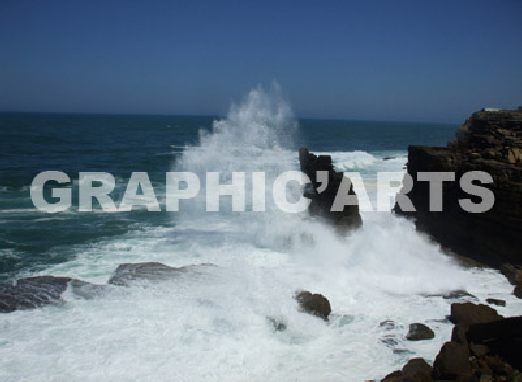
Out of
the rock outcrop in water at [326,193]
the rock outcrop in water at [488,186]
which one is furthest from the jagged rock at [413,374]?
the rock outcrop in water at [326,193]

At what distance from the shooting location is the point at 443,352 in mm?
7219

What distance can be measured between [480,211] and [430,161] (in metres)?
2.78

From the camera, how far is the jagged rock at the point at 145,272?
37.7 feet

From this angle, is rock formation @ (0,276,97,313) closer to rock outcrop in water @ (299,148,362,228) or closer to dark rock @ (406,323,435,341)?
dark rock @ (406,323,435,341)

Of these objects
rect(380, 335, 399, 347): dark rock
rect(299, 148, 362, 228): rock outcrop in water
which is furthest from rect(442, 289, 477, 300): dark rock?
rect(299, 148, 362, 228): rock outcrop in water

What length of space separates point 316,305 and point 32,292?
610 cm

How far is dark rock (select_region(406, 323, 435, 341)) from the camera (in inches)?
362

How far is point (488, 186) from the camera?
1348 cm

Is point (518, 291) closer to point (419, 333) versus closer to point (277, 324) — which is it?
point (419, 333)

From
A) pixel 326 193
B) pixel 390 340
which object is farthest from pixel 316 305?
pixel 326 193

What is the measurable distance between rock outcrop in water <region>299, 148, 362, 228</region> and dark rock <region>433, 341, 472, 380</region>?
850cm

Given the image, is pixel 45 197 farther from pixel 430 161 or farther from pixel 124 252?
pixel 430 161

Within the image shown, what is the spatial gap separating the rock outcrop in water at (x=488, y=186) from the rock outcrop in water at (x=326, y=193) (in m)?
2.56

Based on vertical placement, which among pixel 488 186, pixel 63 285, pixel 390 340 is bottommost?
pixel 390 340
